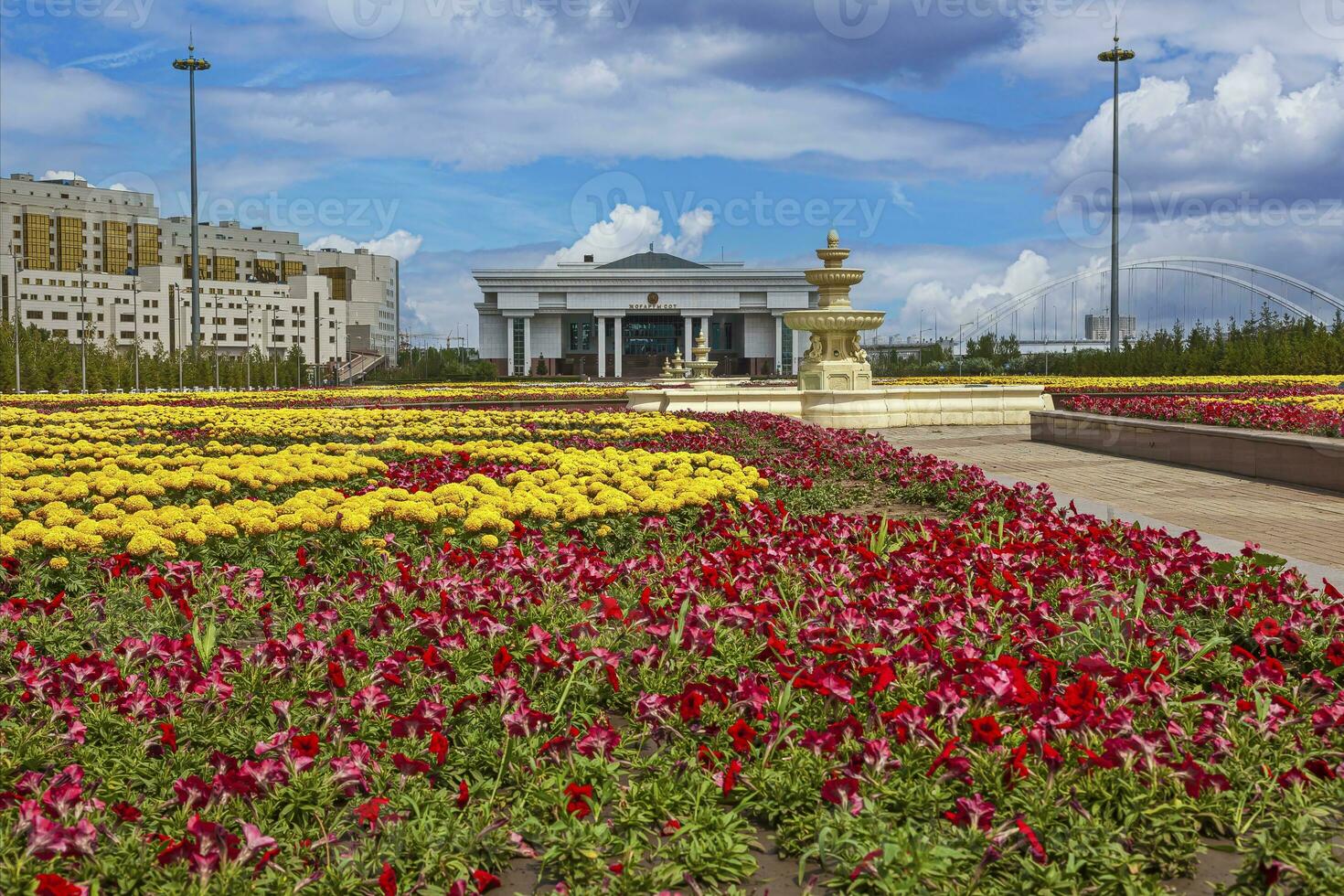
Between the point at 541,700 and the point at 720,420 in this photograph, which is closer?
the point at 541,700

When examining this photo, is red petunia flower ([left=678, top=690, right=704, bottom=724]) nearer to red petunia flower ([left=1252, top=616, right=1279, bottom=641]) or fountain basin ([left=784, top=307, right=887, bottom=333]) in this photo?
red petunia flower ([left=1252, top=616, right=1279, bottom=641])

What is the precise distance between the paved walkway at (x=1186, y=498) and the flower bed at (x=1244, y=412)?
130cm

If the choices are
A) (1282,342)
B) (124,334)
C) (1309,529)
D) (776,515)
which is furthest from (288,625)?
(124,334)

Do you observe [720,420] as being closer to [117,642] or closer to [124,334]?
[117,642]

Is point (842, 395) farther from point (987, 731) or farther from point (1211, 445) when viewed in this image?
point (987, 731)

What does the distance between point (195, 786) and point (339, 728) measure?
0.51 metres

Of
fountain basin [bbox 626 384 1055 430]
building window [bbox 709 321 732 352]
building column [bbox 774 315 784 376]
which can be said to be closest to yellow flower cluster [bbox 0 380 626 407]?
fountain basin [bbox 626 384 1055 430]

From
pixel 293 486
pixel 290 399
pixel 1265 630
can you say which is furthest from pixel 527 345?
pixel 1265 630

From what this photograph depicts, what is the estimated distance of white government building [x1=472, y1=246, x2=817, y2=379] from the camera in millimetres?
107438

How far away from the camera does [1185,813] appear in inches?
131

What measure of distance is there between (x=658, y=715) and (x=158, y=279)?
130 m

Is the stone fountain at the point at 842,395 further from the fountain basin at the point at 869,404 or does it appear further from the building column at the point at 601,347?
the building column at the point at 601,347

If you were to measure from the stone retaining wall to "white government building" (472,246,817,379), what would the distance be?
88.2 m

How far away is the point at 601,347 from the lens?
107875 mm
